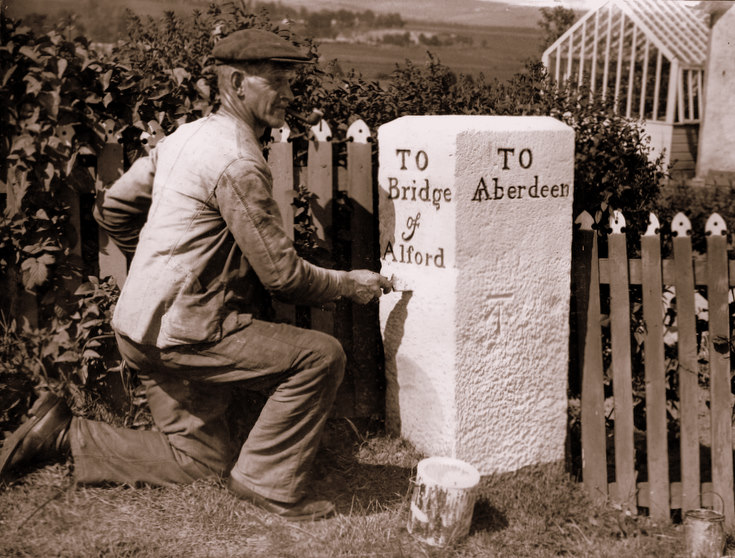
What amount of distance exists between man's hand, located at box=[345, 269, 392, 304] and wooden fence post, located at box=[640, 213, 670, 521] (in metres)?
1.37

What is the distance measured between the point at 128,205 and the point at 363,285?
43.1 inches

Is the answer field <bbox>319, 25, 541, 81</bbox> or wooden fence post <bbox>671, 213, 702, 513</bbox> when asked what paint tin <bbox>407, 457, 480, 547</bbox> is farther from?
field <bbox>319, 25, 541, 81</bbox>

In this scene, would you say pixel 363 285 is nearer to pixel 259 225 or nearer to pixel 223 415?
pixel 259 225

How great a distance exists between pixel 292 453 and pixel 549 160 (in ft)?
5.68

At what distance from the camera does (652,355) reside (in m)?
4.28

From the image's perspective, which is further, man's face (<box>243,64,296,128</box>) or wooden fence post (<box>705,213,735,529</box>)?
wooden fence post (<box>705,213,735,529</box>)

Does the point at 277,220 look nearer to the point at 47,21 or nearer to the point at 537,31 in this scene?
the point at 47,21

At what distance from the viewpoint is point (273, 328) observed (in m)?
3.49

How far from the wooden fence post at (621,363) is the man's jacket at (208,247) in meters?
1.47

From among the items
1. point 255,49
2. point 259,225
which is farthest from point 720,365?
point 255,49

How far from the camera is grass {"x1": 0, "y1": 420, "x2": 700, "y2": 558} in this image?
3346 mm

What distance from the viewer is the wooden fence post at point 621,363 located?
4172mm

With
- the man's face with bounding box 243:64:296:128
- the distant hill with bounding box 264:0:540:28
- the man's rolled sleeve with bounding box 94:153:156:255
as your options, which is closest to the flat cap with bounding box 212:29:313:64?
the man's face with bounding box 243:64:296:128

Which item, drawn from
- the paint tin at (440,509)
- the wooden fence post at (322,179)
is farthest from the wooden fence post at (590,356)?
the wooden fence post at (322,179)
